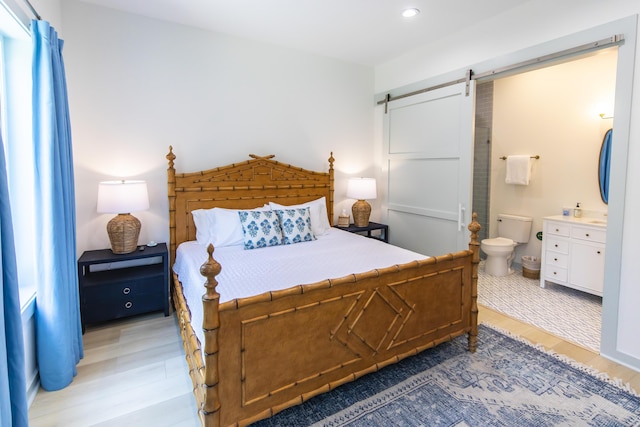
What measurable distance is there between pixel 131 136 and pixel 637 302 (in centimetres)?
411

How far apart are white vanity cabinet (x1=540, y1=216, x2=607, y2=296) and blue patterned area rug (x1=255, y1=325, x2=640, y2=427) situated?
1427 mm

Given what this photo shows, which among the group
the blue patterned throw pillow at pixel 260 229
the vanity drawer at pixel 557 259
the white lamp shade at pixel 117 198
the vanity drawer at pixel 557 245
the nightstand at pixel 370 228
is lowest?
the vanity drawer at pixel 557 259

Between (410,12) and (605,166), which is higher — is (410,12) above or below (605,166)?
above

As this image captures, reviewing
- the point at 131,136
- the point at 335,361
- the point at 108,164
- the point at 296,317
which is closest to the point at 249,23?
the point at 131,136

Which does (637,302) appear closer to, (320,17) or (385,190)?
(385,190)

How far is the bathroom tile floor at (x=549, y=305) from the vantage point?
2.81m

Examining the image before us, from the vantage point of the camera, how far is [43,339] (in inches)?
79.5

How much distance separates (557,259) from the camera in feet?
12.0

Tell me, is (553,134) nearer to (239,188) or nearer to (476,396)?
(476,396)

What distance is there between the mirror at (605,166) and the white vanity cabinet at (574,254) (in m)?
0.39

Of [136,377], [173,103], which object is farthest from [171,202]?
[136,377]

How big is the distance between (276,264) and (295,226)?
0.78 meters

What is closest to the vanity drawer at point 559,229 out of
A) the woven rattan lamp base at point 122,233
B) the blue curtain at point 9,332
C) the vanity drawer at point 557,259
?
the vanity drawer at point 557,259

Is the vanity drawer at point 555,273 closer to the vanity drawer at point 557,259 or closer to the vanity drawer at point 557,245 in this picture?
the vanity drawer at point 557,259
